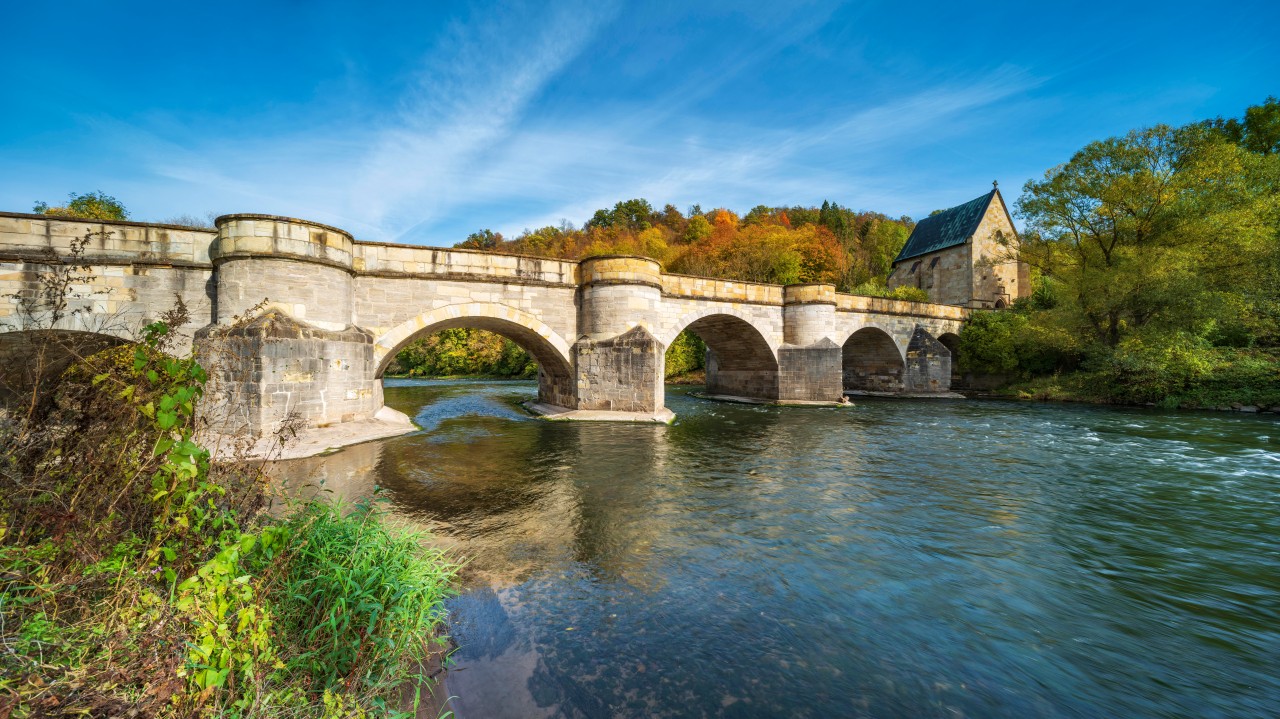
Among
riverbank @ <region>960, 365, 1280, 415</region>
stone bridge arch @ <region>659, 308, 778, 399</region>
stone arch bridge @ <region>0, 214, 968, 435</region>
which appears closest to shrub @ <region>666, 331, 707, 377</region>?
stone bridge arch @ <region>659, 308, 778, 399</region>

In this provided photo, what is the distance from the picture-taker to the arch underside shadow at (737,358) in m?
19.3

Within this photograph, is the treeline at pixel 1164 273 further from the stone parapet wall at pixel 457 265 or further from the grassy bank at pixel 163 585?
the grassy bank at pixel 163 585

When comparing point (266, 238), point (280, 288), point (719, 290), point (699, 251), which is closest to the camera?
point (266, 238)

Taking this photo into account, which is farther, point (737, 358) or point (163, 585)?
point (737, 358)

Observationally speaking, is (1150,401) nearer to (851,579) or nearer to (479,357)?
(851,579)

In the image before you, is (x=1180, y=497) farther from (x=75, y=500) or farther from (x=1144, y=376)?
(x=1144, y=376)

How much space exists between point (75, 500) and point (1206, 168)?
29.8m

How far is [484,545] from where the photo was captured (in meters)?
4.65

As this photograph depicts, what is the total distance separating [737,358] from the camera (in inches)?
848

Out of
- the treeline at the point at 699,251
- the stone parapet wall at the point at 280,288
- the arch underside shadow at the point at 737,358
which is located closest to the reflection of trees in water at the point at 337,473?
the stone parapet wall at the point at 280,288

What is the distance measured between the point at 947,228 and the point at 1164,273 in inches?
830

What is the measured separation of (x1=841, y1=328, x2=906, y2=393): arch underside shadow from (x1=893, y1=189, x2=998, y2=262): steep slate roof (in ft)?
50.2

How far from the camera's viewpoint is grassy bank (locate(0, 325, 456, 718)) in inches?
59.6

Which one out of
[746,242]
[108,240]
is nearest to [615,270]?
[108,240]
